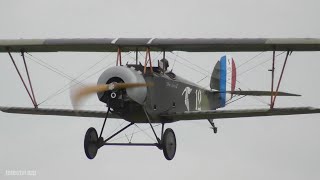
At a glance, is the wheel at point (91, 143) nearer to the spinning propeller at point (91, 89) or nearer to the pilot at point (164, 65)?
the spinning propeller at point (91, 89)

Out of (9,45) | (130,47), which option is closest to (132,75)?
(130,47)

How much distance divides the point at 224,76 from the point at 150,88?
8.62 meters

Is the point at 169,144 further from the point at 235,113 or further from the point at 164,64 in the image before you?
the point at 164,64

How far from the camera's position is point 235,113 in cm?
2406

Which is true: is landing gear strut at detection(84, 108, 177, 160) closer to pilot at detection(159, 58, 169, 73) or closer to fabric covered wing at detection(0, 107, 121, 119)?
pilot at detection(159, 58, 169, 73)

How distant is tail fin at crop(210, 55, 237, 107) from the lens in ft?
101

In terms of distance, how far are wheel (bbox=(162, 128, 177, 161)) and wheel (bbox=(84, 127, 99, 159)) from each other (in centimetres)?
161

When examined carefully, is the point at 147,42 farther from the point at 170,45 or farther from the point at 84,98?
the point at 84,98

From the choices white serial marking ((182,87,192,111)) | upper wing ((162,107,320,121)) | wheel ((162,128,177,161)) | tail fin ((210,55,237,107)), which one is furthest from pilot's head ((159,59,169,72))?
tail fin ((210,55,237,107))

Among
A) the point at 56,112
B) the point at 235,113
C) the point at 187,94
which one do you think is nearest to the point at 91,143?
the point at 56,112

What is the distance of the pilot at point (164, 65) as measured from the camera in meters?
24.4

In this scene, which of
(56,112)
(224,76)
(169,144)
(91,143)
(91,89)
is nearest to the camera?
(91,89)

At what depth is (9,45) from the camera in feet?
86.6

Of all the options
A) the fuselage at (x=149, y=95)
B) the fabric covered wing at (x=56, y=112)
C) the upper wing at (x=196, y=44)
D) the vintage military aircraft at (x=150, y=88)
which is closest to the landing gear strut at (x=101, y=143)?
the vintage military aircraft at (x=150, y=88)
